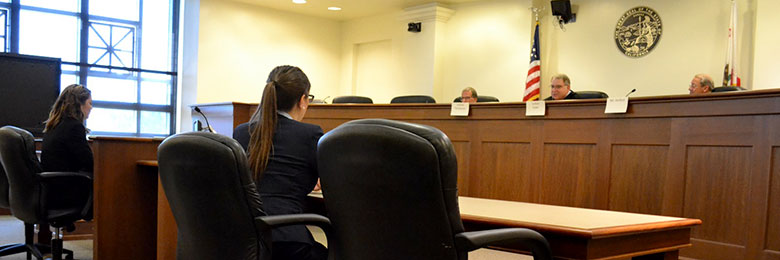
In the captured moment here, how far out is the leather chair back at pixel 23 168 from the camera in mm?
3236

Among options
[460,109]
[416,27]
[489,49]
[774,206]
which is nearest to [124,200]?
[460,109]

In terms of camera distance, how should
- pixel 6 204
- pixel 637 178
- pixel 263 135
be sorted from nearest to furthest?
1. pixel 263 135
2. pixel 6 204
3. pixel 637 178

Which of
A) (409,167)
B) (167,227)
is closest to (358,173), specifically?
(409,167)

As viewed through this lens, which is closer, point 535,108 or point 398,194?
point 398,194

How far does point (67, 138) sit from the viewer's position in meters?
3.41

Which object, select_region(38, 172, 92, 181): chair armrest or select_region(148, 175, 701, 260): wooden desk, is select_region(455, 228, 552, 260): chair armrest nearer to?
select_region(148, 175, 701, 260): wooden desk

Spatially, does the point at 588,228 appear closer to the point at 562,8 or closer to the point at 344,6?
the point at 562,8


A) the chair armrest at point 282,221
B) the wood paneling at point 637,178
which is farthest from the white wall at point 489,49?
the chair armrest at point 282,221

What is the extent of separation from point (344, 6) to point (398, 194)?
780 cm

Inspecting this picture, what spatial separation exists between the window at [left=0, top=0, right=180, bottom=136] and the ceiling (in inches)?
54.2

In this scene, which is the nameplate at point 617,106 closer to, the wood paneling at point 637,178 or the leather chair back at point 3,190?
the wood paneling at point 637,178

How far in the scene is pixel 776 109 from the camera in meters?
3.22

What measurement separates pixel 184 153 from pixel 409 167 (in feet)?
2.43

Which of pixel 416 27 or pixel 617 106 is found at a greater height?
pixel 416 27
